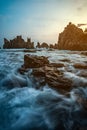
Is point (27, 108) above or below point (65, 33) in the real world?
below

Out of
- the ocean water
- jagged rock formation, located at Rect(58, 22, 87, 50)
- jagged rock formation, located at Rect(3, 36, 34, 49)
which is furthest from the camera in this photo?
jagged rock formation, located at Rect(3, 36, 34, 49)

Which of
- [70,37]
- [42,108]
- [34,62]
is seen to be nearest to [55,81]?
[42,108]

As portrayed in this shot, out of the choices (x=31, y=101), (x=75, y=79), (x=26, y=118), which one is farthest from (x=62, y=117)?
(x=75, y=79)

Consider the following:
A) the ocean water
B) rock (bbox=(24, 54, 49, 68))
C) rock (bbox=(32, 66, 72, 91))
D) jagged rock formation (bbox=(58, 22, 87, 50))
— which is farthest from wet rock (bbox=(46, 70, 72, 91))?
jagged rock formation (bbox=(58, 22, 87, 50))

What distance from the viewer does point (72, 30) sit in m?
142

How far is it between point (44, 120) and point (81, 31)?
142450 millimetres

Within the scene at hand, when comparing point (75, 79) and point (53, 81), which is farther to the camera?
point (75, 79)

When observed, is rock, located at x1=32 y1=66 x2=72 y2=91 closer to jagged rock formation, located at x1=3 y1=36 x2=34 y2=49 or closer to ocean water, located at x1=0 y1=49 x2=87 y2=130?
ocean water, located at x1=0 y1=49 x2=87 y2=130

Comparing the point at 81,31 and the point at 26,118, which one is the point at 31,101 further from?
the point at 81,31

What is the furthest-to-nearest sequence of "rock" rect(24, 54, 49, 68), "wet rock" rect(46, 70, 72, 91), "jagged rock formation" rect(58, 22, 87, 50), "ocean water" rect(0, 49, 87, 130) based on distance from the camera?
"jagged rock formation" rect(58, 22, 87, 50), "rock" rect(24, 54, 49, 68), "wet rock" rect(46, 70, 72, 91), "ocean water" rect(0, 49, 87, 130)

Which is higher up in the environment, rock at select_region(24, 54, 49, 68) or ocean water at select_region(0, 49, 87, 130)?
rock at select_region(24, 54, 49, 68)

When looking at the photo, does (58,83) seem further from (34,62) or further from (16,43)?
(16,43)

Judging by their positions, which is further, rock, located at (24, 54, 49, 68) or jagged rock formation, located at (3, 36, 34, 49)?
jagged rock formation, located at (3, 36, 34, 49)

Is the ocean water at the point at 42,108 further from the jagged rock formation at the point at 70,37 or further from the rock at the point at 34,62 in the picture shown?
the jagged rock formation at the point at 70,37
